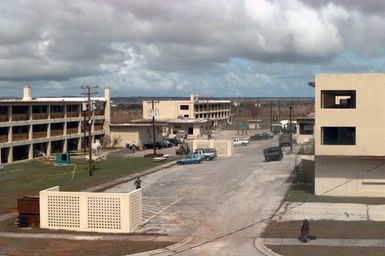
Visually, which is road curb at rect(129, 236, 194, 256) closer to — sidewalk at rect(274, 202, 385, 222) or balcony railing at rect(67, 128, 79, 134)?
sidewalk at rect(274, 202, 385, 222)

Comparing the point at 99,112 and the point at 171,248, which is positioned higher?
the point at 99,112

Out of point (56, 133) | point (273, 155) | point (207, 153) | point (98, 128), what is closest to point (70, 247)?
point (273, 155)

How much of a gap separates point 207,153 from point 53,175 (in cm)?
2440

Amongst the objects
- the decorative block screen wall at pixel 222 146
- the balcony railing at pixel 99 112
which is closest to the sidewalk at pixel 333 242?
the decorative block screen wall at pixel 222 146

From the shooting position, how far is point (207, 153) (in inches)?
3457

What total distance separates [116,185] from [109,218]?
22209mm

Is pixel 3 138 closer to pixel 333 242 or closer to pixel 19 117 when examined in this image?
pixel 19 117

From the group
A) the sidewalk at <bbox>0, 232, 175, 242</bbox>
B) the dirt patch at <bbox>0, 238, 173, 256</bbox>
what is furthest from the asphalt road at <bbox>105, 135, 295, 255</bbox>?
the dirt patch at <bbox>0, 238, 173, 256</bbox>

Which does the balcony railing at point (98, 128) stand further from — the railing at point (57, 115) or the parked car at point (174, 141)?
the parked car at point (174, 141)

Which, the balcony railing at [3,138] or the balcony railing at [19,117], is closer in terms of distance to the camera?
the balcony railing at [3,138]

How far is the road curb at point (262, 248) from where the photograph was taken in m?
32.8

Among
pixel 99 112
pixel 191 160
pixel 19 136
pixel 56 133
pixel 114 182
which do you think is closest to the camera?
pixel 114 182

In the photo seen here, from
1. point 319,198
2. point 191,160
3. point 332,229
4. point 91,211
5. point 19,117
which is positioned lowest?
point 332,229

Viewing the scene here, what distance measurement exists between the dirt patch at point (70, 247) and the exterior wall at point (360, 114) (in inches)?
769
